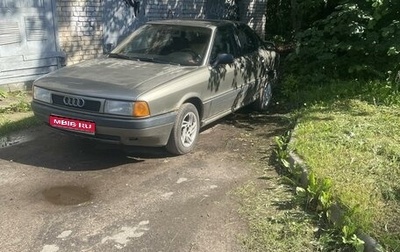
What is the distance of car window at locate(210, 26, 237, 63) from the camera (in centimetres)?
545

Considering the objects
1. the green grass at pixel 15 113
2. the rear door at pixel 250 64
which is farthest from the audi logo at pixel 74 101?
the rear door at pixel 250 64

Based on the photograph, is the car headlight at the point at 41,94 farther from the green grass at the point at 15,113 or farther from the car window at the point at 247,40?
the car window at the point at 247,40

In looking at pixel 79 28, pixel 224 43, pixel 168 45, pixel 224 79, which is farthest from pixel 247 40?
pixel 79 28

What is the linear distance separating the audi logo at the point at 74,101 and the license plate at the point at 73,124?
0.16 meters

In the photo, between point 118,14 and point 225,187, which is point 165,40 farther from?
point 118,14

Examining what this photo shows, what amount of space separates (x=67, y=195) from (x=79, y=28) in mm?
5817

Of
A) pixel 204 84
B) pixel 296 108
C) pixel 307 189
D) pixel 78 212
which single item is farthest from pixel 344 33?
pixel 78 212

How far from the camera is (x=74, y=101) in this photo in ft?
14.4

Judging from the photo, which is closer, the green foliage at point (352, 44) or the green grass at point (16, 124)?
the green grass at point (16, 124)

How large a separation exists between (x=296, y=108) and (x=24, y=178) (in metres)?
4.45

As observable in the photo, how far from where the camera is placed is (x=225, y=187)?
415 centimetres

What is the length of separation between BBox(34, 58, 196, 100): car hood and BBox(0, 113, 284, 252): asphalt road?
847 mm

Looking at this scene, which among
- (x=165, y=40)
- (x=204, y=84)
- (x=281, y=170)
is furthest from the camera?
(x=165, y=40)

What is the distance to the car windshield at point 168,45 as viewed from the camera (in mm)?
5246
